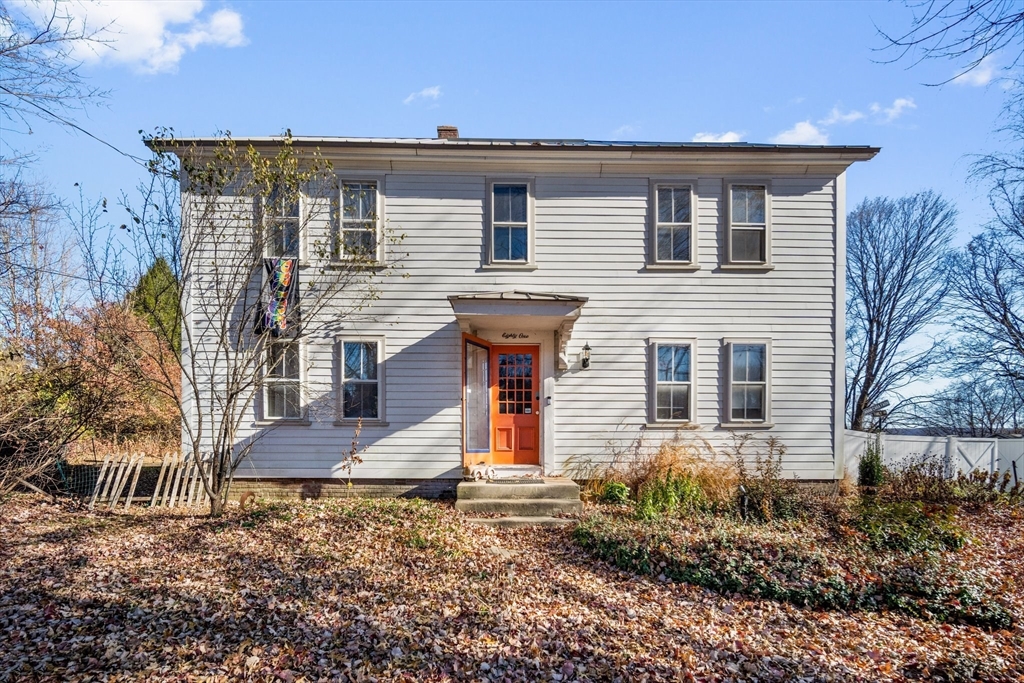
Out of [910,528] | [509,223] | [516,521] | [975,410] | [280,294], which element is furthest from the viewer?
[975,410]

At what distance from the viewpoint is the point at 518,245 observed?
10383mm

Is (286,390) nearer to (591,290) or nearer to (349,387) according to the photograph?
(349,387)

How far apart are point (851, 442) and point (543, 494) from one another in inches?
325

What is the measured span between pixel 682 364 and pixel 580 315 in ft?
6.92

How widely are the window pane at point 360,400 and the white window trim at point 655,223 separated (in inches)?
219

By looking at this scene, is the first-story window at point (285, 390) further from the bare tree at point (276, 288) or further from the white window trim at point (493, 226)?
the white window trim at point (493, 226)

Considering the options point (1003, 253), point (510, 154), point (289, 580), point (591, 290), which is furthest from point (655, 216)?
point (1003, 253)

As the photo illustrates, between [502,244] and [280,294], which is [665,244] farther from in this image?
[280,294]

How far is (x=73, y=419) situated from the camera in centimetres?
944

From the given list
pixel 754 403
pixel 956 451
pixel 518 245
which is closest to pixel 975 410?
pixel 956 451

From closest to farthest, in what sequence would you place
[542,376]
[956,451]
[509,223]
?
[509,223]
[542,376]
[956,451]

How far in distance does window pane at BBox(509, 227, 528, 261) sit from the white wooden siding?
0.27 meters

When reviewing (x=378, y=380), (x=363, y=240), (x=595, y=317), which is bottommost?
(x=378, y=380)

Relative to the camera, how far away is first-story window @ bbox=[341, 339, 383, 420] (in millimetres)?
10125
